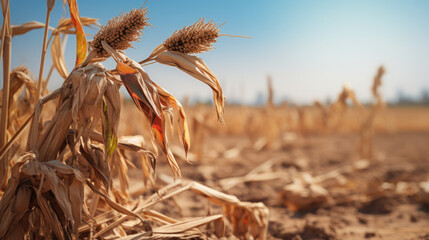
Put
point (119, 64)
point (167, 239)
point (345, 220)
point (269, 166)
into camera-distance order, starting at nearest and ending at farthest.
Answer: point (119, 64) → point (167, 239) → point (345, 220) → point (269, 166)

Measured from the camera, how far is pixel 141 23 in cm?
118

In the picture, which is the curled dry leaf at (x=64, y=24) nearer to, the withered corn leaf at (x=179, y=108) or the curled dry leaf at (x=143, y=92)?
the curled dry leaf at (x=143, y=92)

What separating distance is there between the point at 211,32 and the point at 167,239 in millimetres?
983

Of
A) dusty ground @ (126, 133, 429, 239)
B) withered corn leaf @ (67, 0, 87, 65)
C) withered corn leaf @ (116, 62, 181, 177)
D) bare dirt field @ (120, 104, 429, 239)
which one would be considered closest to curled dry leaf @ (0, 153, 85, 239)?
withered corn leaf @ (116, 62, 181, 177)

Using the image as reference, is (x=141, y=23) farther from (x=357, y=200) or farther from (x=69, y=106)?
(x=357, y=200)

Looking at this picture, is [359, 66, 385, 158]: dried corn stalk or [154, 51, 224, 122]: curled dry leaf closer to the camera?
[154, 51, 224, 122]: curled dry leaf

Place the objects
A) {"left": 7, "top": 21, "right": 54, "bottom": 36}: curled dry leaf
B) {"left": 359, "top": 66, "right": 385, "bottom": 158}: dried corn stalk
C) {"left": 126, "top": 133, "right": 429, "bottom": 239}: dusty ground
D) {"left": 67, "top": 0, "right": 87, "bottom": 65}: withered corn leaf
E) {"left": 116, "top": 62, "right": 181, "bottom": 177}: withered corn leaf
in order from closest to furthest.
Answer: {"left": 116, "top": 62, "right": 181, "bottom": 177}: withered corn leaf, {"left": 67, "top": 0, "right": 87, "bottom": 65}: withered corn leaf, {"left": 7, "top": 21, "right": 54, "bottom": 36}: curled dry leaf, {"left": 126, "top": 133, "right": 429, "bottom": 239}: dusty ground, {"left": 359, "top": 66, "right": 385, "bottom": 158}: dried corn stalk

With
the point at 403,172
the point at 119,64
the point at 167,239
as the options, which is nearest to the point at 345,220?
the point at 167,239

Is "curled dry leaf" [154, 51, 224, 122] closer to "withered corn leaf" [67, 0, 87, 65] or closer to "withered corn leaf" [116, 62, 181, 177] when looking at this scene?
"withered corn leaf" [116, 62, 181, 177]

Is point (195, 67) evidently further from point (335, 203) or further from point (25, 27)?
point (335, 203)

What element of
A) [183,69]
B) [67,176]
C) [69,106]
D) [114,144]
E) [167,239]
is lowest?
[167,239]

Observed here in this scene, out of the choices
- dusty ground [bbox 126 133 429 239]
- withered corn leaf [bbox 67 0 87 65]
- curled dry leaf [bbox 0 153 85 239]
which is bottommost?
dusty ground [bbox 126 133 429 239]

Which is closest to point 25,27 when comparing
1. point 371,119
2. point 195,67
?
point 195,67

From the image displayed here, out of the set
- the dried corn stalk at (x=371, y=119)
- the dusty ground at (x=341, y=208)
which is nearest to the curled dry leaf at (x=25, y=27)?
the dusty ground at (x=341, y=208)
